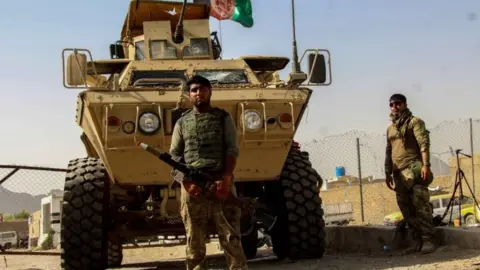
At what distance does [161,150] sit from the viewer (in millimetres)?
6129

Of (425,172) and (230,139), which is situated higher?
(230,139)

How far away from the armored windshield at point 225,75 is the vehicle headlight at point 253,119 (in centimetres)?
90

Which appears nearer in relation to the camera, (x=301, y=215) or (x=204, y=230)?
Result: (x=204, y=230)

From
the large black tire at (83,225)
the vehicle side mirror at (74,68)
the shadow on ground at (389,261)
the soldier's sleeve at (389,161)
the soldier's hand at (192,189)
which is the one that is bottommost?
the shadow on ground at (389,261)

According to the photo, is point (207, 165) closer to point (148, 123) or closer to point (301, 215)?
point (148, 123)

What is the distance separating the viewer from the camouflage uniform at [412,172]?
6621mm

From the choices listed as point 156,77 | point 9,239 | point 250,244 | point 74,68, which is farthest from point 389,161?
point 9,239

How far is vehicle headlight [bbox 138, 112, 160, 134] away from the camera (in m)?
6.06

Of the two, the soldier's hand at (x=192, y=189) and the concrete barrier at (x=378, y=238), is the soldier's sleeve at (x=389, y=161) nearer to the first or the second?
the concrete barrier at (x=378, y=238)

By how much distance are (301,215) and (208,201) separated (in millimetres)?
2353

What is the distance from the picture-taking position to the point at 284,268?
6422mm

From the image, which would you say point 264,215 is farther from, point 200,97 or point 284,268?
point 200,97

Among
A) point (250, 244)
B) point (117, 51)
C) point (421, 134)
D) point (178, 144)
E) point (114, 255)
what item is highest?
point (117, 51)

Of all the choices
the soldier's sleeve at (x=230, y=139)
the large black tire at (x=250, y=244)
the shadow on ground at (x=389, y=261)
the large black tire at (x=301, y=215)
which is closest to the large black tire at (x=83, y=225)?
the shadow on ground at (x=389, y=261)
